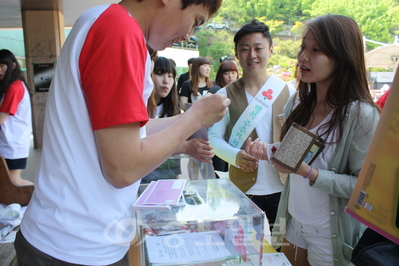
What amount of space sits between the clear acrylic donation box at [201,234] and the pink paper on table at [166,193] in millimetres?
26

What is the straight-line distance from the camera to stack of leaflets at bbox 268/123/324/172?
3.63ft

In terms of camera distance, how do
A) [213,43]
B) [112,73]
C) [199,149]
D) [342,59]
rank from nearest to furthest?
[112,73]
[342,59]
[199,149]
[213,43]

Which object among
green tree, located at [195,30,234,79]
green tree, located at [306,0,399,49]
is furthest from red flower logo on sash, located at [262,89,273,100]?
green tree, located at [195,30,234,79]

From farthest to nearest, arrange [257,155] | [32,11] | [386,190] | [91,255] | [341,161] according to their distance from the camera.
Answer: [32,11] → [257,155] → [341,161] → [91,255] → [386,190]

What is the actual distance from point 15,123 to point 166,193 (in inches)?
125

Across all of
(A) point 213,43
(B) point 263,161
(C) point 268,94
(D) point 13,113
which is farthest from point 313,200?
→ (A) point 213,43

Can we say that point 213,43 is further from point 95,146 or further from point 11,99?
point 95,146

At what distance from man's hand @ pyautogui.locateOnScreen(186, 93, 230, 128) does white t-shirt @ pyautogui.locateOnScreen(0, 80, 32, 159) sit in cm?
313

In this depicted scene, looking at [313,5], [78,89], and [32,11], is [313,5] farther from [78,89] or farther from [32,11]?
[78,89]

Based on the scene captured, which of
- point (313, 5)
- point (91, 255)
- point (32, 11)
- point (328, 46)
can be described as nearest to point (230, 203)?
point (91, 255)

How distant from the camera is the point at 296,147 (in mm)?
1127

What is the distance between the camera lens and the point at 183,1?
2.73 feet

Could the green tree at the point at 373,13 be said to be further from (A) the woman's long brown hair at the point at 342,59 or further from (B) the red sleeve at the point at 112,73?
(B) the red sleeve at the point at 112,73

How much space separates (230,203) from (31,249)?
56 centimetres
